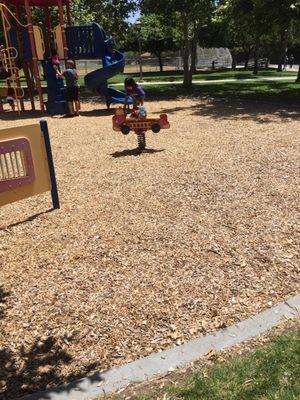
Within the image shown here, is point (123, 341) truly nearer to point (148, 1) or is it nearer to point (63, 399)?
point (63, 399)

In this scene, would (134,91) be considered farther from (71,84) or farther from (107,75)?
(107,75)

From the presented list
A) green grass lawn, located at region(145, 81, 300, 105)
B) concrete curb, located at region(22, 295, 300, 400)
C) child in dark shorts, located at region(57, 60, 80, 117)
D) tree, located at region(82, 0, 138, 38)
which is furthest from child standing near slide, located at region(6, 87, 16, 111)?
concrete curb, located at region(22, 295, 300, 400)

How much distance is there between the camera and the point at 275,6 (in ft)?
46.7

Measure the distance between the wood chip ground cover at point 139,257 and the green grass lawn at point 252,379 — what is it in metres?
0.47

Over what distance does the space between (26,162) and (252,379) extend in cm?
386

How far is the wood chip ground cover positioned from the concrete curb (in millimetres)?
108

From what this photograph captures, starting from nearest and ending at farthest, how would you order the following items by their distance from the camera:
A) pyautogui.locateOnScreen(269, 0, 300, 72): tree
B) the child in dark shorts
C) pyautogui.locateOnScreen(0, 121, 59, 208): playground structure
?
pyautogui.locateOnScreen(0, 121, 59, 208): playground structure < pyautogui.locateOnScreen(269, 0, 300, 72): tree < the child in dark shorts

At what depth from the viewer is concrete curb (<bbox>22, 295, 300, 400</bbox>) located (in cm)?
287

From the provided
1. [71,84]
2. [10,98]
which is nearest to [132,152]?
[71,84]

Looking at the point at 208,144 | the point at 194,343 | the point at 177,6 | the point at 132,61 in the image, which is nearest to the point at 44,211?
the point at 194,343

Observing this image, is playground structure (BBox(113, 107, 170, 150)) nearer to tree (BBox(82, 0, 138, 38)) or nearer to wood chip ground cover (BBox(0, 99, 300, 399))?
wood chip ground cover (BBox(0, 99, 300, 399))

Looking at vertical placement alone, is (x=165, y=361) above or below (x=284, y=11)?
below

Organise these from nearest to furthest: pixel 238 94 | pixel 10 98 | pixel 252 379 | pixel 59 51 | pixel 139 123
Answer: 1. pixel 252 379
2. pixel 139 123
3. pixel 59 51
4. pixel 10 98
5. pixel 238 94

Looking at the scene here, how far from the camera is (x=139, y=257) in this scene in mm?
4566
